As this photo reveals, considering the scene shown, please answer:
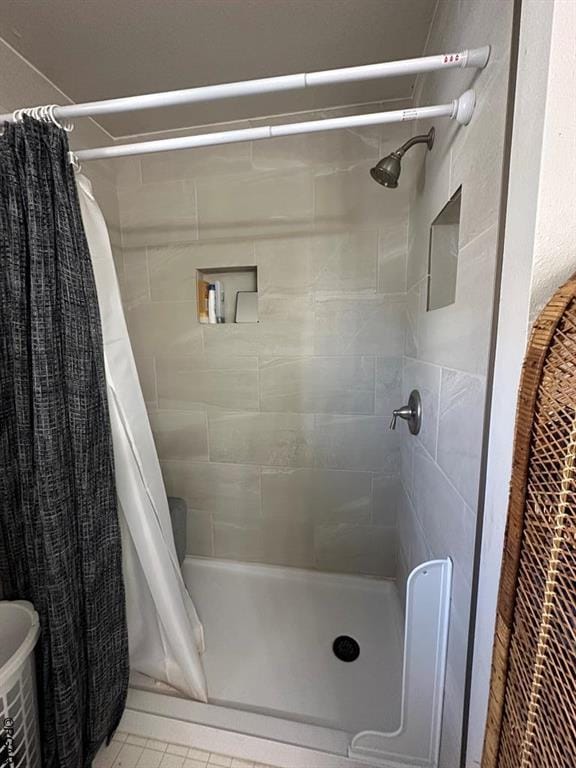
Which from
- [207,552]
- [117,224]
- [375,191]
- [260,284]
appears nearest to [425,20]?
[375,191]

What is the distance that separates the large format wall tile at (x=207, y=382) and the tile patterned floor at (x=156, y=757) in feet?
3.88

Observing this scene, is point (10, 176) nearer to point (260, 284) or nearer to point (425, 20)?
point (260, 284)

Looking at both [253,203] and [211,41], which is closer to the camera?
[211,41]

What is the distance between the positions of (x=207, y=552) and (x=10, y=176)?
1.78 m

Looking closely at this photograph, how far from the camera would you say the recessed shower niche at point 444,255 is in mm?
866

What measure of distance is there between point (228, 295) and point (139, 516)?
1112 mm

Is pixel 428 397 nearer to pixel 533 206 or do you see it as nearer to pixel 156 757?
pixel 533 206

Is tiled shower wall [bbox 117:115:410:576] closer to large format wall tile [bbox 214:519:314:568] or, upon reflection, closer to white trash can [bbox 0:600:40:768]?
large format wall tile [bbox 214:519:314:568]

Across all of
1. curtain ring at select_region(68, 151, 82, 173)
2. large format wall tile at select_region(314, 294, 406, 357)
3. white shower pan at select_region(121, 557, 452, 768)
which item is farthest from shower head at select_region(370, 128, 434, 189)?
white shower pan at select_region(121, 557, 452, 768)

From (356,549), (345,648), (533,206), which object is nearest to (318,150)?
(533,206)

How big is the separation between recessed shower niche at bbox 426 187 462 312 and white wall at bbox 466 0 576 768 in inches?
13.1

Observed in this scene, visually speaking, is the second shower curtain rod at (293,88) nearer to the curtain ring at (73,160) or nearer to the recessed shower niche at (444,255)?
the curtain ring at (73,160)

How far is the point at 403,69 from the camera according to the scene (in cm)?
63

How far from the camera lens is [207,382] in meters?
1.67
